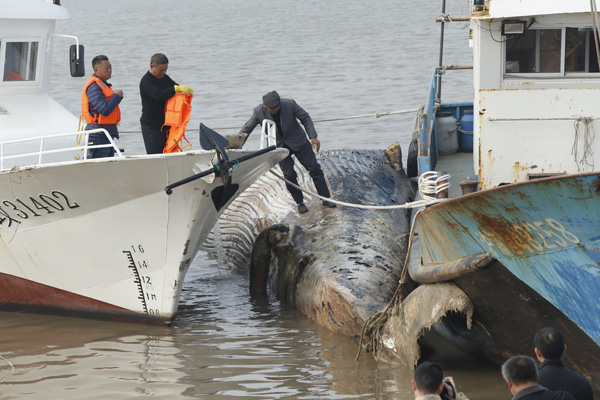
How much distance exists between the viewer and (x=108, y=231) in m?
9.66

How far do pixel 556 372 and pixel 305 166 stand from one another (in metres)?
5.99

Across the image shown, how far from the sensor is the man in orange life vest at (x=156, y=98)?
9844mm

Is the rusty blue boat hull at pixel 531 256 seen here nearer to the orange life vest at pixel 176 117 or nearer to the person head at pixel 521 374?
the person head at pixel 521 374

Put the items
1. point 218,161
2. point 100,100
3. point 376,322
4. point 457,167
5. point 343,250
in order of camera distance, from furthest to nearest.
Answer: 1. point 457,167
2. point 343,250
3. point 100,100
4. point 218,161
5. point 376,322

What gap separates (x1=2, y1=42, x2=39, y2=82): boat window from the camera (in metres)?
11.0

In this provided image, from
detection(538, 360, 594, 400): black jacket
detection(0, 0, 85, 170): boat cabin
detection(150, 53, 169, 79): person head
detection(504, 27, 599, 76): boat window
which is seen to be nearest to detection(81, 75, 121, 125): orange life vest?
detection(150, 53, 169, 79): person head

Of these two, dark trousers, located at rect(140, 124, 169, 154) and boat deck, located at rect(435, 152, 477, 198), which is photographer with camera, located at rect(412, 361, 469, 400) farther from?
boat deck, located at rect(435, 152, 477, 198)

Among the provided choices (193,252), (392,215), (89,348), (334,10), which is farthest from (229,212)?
(334,10)

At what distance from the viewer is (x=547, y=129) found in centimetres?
1000

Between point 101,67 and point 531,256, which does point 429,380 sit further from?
point 101,67

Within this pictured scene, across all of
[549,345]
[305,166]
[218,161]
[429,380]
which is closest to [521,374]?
[429,380]

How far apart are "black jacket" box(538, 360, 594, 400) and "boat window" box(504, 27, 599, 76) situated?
16.2 feet

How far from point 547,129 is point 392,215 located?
2696mm

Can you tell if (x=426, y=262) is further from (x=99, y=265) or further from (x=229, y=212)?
(x=229, y=212)
